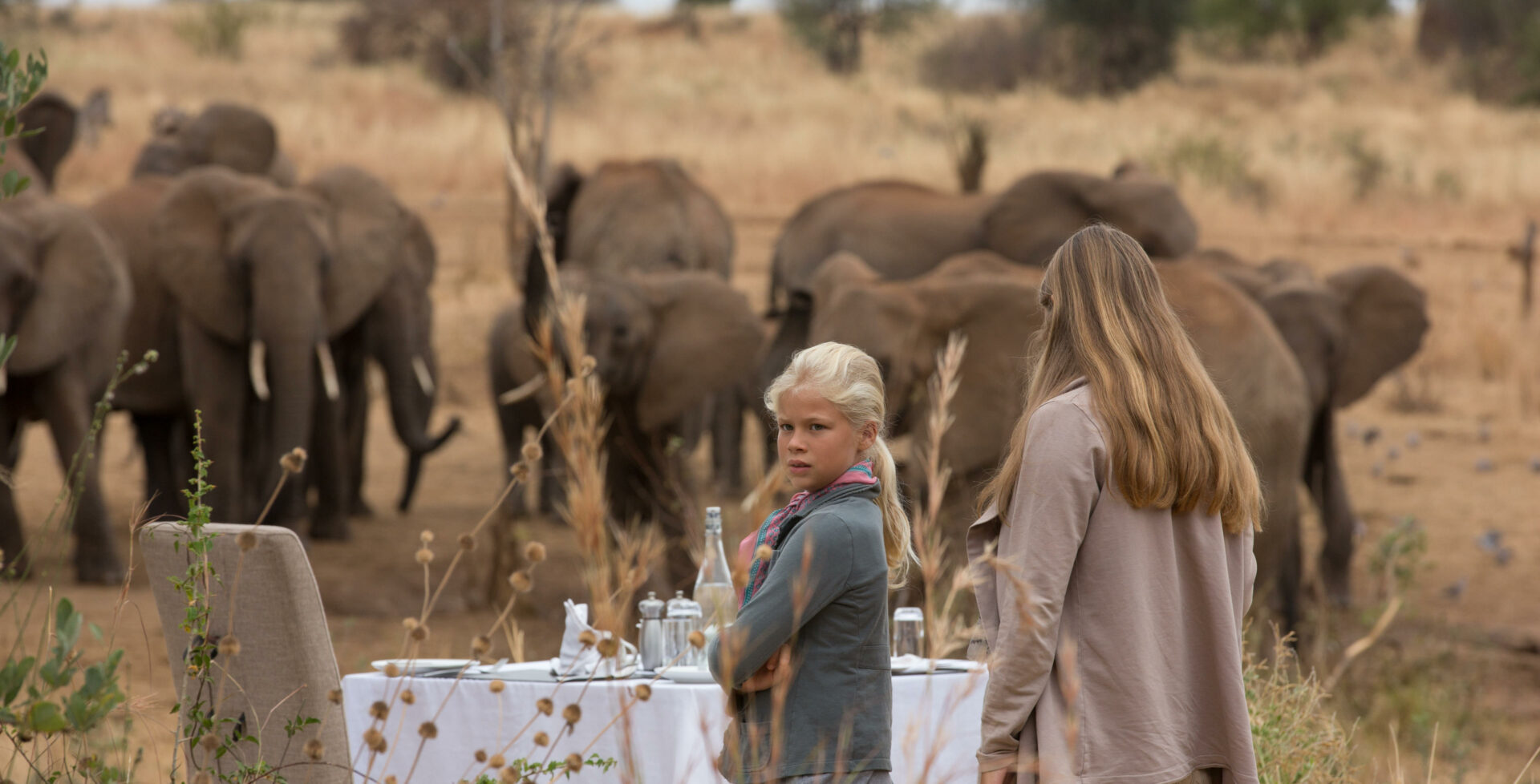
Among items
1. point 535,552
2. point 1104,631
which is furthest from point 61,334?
point 1104,631

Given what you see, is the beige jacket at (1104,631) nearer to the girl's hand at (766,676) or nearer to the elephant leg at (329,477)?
the girl's hand at (766,676)

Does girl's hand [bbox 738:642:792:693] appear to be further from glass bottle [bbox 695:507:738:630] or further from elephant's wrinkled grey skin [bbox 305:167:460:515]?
elephant's wrinkled grey skin [bbox 305:167:460:515]

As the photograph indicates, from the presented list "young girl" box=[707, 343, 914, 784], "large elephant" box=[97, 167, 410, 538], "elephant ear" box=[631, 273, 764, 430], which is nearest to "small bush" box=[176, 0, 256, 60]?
"large elephant" box=[97, 167, 410, 538]

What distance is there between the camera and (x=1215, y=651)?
296 cm

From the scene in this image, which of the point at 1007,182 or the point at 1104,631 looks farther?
the point at 1007,182

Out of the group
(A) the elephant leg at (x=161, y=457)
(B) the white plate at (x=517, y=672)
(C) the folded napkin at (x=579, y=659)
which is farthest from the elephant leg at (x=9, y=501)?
(C) the folded napkin at (x=579, y=659)

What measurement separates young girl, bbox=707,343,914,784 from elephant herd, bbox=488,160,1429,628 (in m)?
3.11

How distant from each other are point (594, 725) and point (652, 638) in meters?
0.25

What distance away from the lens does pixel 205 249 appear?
10.0 meters

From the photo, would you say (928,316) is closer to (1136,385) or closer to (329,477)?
(329,477)

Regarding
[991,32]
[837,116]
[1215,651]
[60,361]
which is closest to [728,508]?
[60,361]

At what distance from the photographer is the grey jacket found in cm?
278

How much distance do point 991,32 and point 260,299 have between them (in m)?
38.5

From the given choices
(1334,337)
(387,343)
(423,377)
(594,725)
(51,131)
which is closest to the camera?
(594,725)
